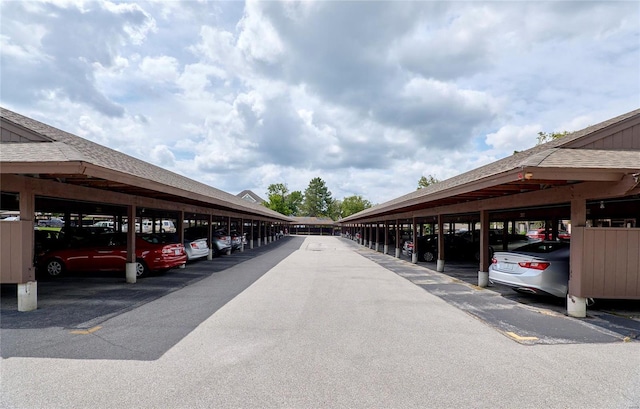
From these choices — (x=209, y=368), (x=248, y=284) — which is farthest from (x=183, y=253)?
(x=209, y=368)

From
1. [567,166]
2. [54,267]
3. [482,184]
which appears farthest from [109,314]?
[567,166]

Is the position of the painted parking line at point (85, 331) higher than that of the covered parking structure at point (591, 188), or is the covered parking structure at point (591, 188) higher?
the covered parking structure at point (591, 188)

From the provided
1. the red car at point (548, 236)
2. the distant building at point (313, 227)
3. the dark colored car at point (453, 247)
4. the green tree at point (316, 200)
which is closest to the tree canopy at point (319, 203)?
the green tree at point (316, 200)

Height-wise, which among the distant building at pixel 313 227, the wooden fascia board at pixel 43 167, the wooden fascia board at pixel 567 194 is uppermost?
the wooden fascia board at pixel 43 167

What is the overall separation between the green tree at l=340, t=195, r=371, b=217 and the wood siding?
94.8 m

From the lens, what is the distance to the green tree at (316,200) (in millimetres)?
110750

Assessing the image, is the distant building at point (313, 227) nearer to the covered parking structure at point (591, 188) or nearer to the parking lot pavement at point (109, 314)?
the parking lot pavement at point (109, 314)

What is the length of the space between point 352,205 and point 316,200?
1225cm

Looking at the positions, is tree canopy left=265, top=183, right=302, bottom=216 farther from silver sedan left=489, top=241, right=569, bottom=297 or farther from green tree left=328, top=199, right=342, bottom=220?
silver sedan left=489, top=241, right=569, bottom=297

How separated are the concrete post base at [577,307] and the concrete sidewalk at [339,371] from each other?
1654 millimetres

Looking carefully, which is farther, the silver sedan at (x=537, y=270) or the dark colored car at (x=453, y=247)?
the dark colored car at (x=453, y=247)

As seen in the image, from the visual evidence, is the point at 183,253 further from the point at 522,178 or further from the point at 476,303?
the point at 522,178

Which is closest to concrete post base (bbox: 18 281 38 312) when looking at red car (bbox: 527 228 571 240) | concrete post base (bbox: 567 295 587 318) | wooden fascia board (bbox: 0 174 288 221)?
wooden fascia board (bbox: 0 174 288 221)

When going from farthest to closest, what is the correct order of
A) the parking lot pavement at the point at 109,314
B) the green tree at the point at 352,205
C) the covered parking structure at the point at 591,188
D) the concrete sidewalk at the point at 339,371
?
1. the green tree at the point at 352,205
2. the covered parking structure at the point at 591,188
3. the parking lot pavement at the point at 109,314
4. the concrete sidewalk at the point at 339,371
